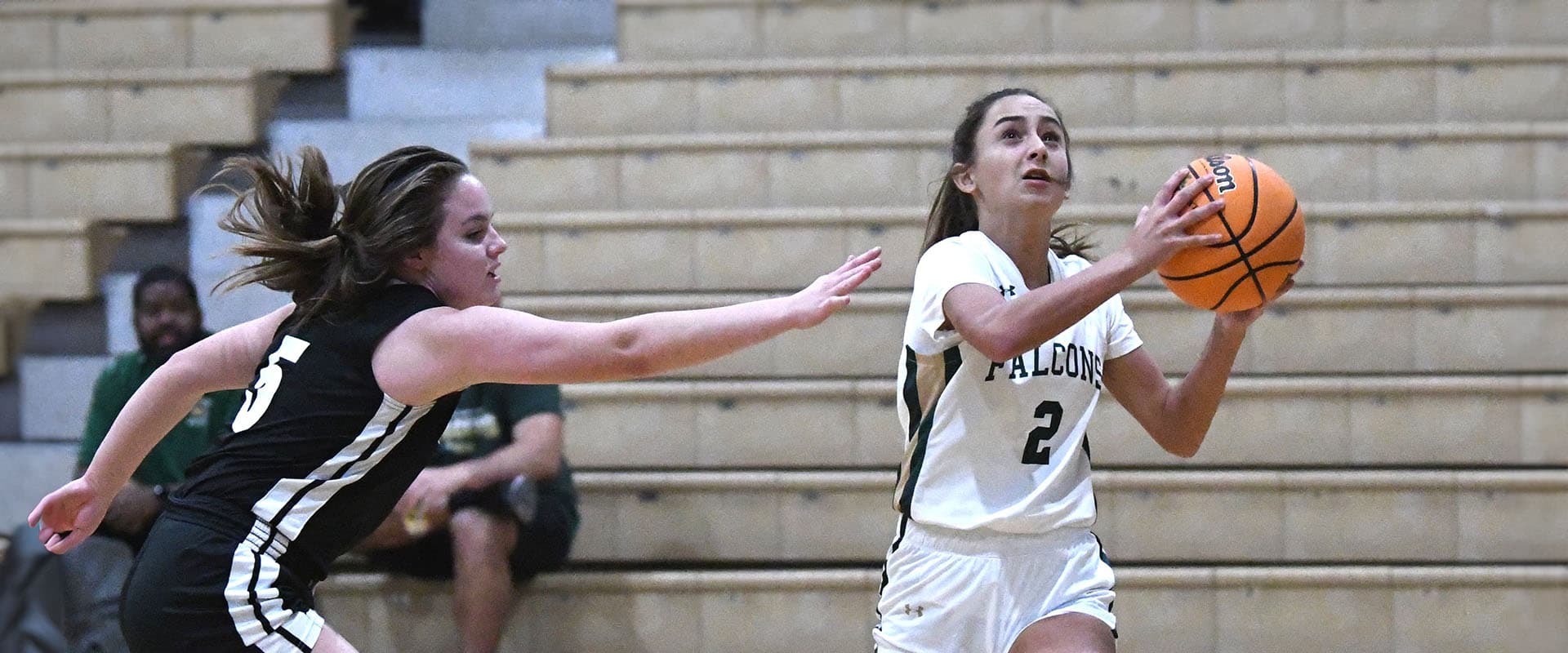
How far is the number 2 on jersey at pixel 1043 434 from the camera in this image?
2910 millimetres

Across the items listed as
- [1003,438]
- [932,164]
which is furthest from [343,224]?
[932,164]

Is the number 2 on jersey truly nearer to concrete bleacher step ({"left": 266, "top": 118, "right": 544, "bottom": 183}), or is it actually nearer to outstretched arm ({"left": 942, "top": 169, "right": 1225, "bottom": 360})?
outstretched arm ({"left": 942, "top": 169, "right": 1225, "bottom": 360})

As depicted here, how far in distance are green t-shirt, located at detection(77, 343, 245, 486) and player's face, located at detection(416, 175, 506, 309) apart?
2388 mm

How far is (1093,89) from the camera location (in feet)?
19.1

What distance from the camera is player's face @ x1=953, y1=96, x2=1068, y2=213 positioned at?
9.71ft

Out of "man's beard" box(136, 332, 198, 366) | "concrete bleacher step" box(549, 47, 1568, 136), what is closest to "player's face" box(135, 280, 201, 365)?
"man's beard" box(136, 332, 198, 366)

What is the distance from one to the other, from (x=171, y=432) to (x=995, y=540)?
113 inches

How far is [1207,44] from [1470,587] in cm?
236

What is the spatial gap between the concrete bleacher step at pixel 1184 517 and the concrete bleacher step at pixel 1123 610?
0.38ft

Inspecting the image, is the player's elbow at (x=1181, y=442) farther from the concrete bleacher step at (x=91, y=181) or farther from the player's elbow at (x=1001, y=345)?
the concrete bleacher step at (x=91, y=181)

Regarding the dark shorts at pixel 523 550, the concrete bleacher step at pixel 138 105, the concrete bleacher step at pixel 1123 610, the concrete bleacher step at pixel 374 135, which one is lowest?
the concrete bleacher step at pixel 1123 610

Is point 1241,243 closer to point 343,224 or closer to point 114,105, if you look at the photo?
point 343,224

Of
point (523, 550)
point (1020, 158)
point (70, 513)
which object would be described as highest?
point (1020, 158)

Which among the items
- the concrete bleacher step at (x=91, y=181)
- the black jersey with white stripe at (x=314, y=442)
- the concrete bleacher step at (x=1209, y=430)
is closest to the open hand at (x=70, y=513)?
the black jersey with white stripe at (x=314, y=442)
